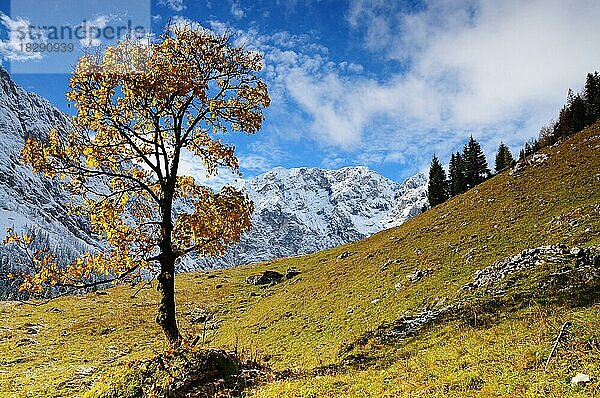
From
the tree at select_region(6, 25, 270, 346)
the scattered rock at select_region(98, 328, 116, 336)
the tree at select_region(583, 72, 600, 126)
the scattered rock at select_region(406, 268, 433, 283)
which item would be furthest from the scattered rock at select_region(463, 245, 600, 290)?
the tree at select_region(583, 72, 600, 126)

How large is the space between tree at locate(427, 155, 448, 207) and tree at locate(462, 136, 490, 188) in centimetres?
876

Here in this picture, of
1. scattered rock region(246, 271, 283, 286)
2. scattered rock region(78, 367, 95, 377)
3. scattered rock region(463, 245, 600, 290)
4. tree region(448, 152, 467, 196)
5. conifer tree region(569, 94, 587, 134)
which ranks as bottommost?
scattered rock region(78, 367, 95, 377)

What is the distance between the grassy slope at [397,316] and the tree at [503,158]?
4066 centimetres

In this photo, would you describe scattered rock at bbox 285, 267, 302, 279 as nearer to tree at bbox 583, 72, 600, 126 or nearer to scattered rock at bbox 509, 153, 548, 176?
scattered rock at bbox 509, 153, 548, 176

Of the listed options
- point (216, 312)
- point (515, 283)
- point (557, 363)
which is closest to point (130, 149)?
point (557, 363)

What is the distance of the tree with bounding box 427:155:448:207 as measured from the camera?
3942 inches

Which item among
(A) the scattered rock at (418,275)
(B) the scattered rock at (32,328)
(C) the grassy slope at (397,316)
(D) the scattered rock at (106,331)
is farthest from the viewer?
(B) the scattered rock at (32,328)

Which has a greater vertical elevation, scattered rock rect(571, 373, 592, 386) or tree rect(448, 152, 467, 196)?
tree rect(448, 152, 467, 196)

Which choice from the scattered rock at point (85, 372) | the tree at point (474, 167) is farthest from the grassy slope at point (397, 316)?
the tree at point (474, 167)

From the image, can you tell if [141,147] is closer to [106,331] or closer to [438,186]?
[106,331]

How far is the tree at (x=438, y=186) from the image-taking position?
10012cm

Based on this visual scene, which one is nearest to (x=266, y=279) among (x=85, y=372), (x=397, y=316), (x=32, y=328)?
(x=32, y=328)

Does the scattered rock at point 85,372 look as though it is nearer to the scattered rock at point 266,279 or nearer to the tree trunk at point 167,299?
the tree trunk at point 167,299

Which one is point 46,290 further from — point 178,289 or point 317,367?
point 178,289
